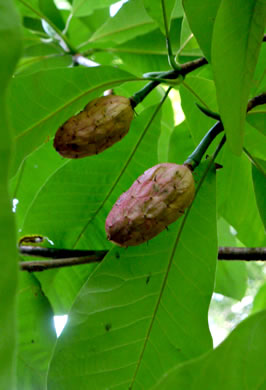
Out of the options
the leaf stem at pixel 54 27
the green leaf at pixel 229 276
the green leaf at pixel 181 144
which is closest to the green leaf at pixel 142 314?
the green leaf at pixel 181 144

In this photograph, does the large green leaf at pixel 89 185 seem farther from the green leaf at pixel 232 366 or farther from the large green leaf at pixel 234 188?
the green leaf at pixel 232 366

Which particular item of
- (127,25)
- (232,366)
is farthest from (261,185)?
(127,25)

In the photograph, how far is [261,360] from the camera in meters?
0.67

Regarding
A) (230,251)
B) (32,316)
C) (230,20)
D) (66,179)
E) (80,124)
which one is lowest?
(32,316)

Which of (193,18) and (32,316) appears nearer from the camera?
(193,18)

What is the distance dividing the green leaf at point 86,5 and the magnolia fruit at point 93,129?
0.80 m

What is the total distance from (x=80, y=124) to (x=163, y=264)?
11.4 inches

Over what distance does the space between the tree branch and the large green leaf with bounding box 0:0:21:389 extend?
0.57 meters

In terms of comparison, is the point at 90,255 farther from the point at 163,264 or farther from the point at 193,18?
the point at 193,18

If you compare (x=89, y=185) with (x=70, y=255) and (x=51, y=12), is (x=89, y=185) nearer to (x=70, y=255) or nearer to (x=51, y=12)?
(x=70, y=255)

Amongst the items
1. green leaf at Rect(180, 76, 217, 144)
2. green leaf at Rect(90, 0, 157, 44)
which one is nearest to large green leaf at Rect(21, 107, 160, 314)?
green leaf at Rect(180, 76, 217, 144)

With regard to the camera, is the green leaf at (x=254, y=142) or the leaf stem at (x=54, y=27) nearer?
the green leaf at (x=254, y=142)

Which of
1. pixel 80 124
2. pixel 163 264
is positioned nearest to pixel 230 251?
pixel 163 264

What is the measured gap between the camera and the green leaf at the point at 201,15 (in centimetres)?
88
